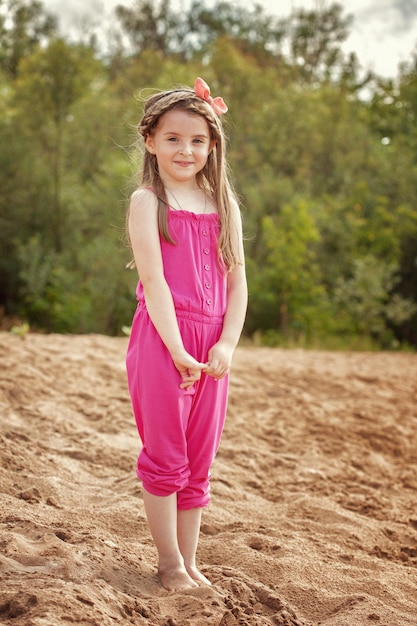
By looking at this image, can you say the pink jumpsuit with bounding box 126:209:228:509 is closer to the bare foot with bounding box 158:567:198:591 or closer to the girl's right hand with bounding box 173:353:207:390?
the girl's right hand with bounding box 173:353:207:390

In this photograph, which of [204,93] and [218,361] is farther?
[204,93]

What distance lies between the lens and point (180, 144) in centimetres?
268

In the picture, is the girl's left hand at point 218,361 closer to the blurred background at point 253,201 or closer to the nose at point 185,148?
the nose at point 185,148

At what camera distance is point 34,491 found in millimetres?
3305

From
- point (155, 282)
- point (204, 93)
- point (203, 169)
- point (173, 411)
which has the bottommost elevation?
point (173, 411)

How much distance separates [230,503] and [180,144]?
6.29 feet

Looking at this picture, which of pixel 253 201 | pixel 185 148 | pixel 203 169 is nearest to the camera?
pixel 185 148

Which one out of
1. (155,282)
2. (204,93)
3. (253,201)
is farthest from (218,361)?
(253,201)

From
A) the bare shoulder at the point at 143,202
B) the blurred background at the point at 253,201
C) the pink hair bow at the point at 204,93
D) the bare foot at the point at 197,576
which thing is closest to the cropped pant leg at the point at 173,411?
the bare foot at the point at 197,576

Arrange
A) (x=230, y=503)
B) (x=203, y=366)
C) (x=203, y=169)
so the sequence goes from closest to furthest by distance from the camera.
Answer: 1. (x=203, y=366)
2. (x=203, y=169)
3. (x=230, y=503)

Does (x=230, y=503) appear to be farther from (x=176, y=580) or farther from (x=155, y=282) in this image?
(x=155, y=282)

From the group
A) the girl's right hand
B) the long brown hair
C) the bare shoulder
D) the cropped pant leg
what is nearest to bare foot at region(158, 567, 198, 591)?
the cropped pant leg

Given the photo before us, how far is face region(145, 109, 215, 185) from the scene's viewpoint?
2.67 metres

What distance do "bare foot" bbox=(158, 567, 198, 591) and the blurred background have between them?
8367mm
